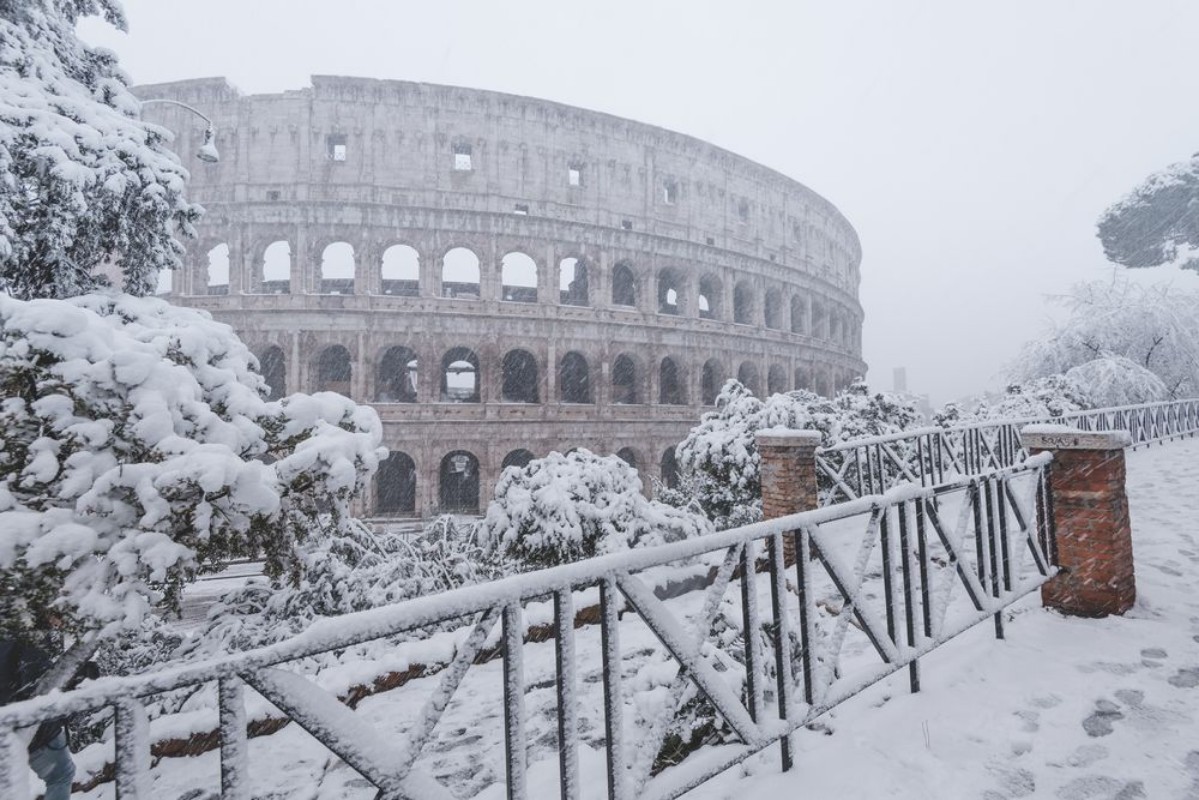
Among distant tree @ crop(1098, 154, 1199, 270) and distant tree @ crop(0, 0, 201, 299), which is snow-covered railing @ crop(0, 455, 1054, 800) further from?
distant tree @ crop(1098, 154, 1199, 270)

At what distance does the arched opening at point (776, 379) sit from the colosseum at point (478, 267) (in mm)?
1879

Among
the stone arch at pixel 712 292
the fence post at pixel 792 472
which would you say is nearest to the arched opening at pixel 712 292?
the stone arch at pixel 712 292

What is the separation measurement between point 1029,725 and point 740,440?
6306mm

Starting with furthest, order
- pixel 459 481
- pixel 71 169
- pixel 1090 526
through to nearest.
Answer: pixel 459 481, pixel 71 169, pixel 1090 526

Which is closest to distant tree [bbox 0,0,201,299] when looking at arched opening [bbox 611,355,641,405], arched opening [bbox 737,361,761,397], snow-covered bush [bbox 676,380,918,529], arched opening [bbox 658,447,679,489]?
snow-covered bush [bbox 676,380,918,529]

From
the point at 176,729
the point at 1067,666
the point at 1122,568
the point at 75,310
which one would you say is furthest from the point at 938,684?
the point at 75,310

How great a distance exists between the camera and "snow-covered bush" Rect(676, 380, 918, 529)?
29.1 feet

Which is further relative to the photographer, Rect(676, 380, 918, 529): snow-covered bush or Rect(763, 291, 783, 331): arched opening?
Rect(763, 291, 783, 331): arched opening

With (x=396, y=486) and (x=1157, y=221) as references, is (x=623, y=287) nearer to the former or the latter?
(x=396, y=486)

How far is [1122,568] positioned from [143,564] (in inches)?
238

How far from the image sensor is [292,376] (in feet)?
59.1

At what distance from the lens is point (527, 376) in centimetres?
2147

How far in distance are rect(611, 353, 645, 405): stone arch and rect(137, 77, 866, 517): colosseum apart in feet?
0.31

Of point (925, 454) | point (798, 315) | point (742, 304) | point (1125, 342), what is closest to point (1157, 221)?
point (1125, 342)
